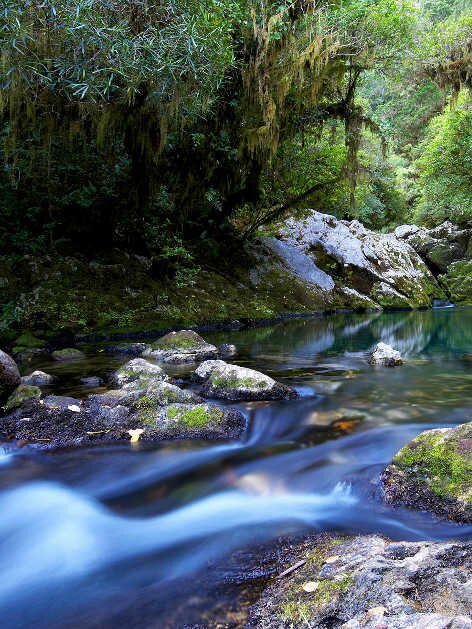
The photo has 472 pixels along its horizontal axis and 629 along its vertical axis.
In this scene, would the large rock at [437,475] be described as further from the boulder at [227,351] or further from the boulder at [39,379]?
the boulder at [227,351]

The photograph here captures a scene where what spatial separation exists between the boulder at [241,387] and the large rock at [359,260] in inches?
538

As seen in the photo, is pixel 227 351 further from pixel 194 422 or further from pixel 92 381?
pixel 194 422

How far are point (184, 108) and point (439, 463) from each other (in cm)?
865

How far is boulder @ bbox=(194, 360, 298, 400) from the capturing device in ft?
17.6

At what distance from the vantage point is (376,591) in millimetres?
1799

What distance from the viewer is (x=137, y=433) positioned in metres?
4.20

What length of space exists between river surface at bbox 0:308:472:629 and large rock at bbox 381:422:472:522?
0.10 m

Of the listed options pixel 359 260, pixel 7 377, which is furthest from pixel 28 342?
pixel 359 260

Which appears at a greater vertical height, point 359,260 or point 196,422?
point 359,260

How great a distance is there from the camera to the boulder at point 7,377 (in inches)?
188

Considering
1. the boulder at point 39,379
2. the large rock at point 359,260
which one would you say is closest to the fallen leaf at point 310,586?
the boulder at point 39,379

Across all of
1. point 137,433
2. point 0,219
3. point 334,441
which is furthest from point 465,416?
point 0,219

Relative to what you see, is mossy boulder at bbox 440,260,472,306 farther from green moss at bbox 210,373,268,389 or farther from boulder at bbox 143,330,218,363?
green moss at bbox 210,373,268,389

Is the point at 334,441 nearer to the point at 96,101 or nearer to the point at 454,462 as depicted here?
the point at 454,462
